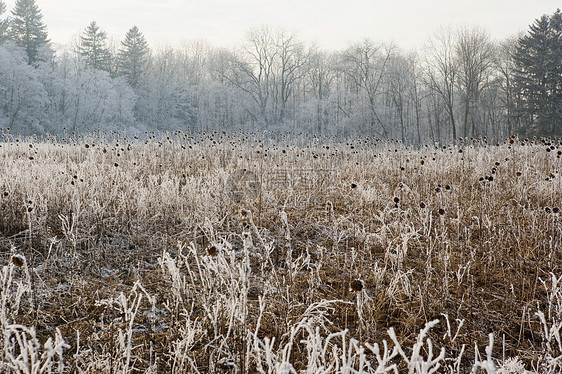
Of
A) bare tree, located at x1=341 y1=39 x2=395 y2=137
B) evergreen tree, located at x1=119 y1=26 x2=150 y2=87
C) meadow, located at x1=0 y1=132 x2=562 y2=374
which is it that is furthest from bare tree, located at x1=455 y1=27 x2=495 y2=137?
evergreen tree, located at x1=119 y1=26 x2=150 y2=87

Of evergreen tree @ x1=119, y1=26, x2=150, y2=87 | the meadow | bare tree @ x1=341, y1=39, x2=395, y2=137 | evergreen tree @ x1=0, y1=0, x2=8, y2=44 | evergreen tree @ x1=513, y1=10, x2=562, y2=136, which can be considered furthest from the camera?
evergreen tree @ x1=119, y1=26, x2=150, y2=87

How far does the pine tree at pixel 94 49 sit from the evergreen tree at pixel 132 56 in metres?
1.74

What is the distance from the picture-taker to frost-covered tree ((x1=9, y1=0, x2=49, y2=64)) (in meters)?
34.8

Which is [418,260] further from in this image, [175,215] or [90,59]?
[90,59]

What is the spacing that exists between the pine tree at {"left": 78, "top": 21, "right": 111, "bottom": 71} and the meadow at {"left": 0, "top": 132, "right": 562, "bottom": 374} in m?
40.6

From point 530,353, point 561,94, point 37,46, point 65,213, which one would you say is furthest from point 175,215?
point 37,46

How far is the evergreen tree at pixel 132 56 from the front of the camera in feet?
137

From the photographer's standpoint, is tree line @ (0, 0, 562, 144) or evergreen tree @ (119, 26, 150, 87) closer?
tree line @ (0, 0, 562, 144)

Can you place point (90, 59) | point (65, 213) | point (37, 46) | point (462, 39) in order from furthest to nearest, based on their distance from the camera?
point (90, 59) → point (37, 46) → point (462, 39) → point (65, 213)

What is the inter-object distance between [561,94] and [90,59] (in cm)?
4448

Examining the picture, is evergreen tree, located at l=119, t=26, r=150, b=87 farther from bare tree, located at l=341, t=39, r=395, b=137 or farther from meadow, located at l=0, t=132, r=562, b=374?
meadow, located at l=0, t=132, r=562, b=374

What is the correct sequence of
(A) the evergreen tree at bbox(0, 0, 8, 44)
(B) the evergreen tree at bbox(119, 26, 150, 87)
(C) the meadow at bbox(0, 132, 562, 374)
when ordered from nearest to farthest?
(C) the meadow at bbox(0, 132, 562, 374) < (A) the evergreen tree at bbox(0, 0, 8, 44) < (B) the evergreen tree at bbox(119, 26, 150, 87)

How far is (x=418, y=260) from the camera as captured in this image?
3.54 metres

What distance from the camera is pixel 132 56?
42.2 m
